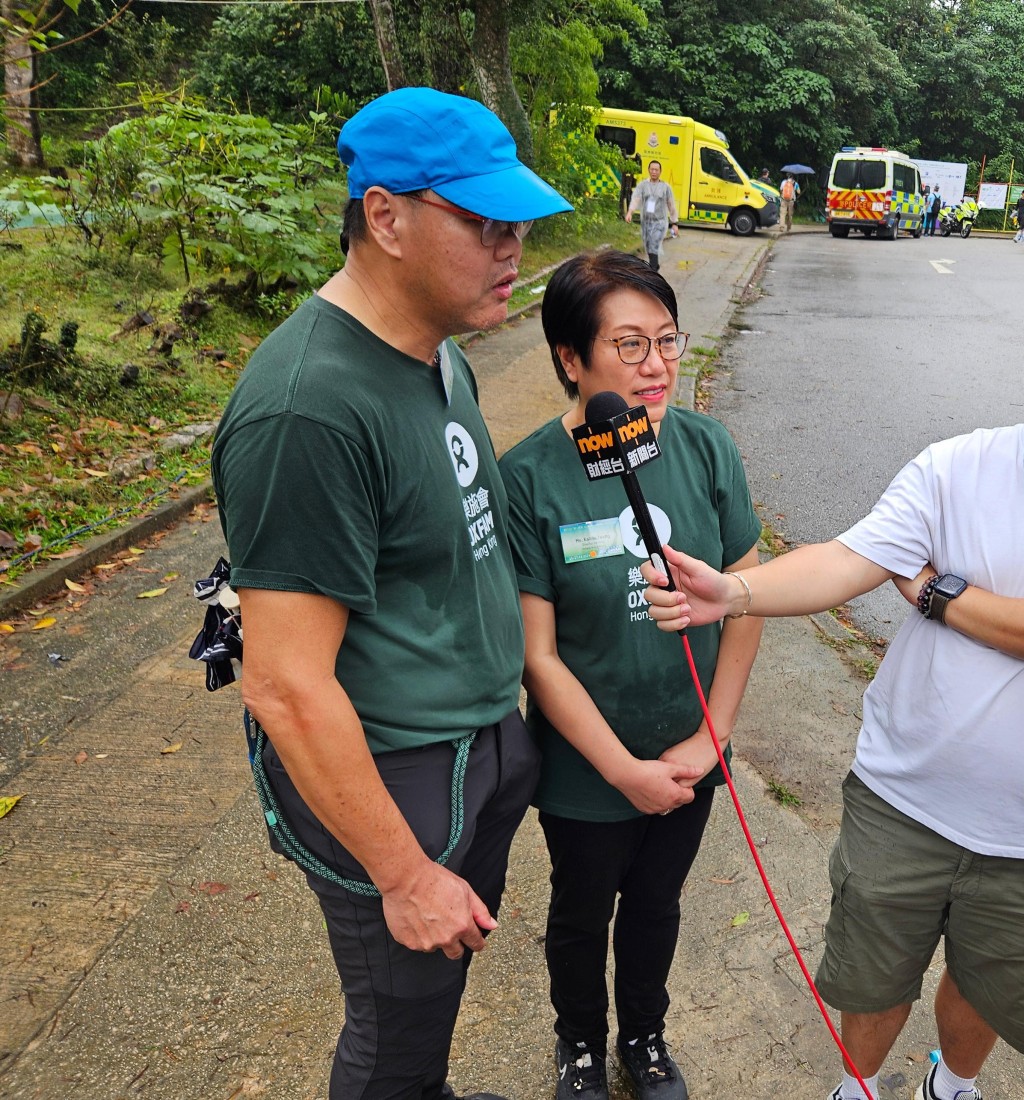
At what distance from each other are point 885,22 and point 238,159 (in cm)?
3491

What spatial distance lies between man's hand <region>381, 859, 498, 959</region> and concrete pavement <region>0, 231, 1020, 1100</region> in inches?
38.7

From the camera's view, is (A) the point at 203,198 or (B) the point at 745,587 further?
(A) the point at 203,198

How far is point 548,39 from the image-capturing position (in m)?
15.8

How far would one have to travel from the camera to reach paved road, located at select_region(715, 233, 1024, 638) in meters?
7.06

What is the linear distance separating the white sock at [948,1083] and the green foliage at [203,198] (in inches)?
314

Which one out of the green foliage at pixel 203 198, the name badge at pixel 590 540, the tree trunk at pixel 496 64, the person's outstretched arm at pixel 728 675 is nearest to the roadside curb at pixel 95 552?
the green foliage at pixel 203 198

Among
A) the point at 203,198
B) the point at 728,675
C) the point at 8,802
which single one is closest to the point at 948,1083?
the point at 728,675

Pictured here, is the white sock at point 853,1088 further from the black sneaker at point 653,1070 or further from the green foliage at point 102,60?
the green foliage at point 102,60

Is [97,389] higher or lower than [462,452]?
lower

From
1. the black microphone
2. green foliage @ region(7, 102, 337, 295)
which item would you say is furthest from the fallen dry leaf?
green foliage @ region(7, 102, 337, 295)

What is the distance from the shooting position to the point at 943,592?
1.89 metres

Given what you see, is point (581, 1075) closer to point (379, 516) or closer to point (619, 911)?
point (619, 911)

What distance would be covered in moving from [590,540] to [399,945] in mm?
870

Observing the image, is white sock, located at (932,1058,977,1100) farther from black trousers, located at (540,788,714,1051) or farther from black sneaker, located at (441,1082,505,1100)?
black sneaker, located at (441,1082,505,1100)
